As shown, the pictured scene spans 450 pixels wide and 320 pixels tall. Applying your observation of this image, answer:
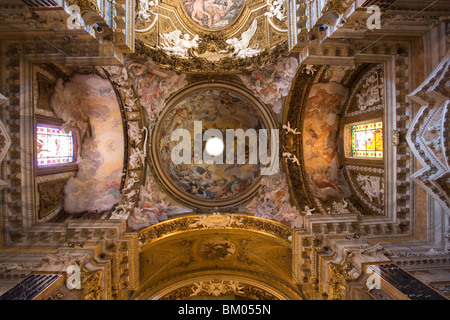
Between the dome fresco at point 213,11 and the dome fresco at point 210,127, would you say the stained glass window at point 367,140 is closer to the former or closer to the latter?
the dome fresco at point 210,127

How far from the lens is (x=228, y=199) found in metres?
13.1

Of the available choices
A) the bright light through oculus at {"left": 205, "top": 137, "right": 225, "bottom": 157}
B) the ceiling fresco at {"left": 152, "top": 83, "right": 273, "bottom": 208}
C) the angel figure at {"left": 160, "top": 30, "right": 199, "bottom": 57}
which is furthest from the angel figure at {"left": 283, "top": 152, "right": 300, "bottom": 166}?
the angel figure at {"left": 160, "top": 30, "right": 199, "bottom": 57}

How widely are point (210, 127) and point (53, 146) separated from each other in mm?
6994

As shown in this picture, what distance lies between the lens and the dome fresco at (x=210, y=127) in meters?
13.2

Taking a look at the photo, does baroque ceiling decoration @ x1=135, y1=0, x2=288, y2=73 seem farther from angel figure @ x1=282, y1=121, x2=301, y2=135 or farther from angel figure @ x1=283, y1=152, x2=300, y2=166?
angel figure @ x1=283, y1=152, x2=300, y2=166

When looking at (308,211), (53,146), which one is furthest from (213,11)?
(308,211)

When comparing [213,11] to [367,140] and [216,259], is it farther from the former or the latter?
[216,259]

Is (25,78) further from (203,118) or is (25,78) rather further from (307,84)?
Result: (307,84)

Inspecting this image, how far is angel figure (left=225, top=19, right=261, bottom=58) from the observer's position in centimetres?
1210

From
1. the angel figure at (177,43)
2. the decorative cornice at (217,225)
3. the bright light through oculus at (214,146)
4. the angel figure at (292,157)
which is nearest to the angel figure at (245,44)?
the angel figure at (177,43)

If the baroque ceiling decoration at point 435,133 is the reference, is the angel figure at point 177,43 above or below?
above

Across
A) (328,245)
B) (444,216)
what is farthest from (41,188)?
(444,216)

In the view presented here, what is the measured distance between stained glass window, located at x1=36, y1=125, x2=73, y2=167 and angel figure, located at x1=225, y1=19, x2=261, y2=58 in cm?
824

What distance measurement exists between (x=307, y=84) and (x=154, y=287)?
36.9ft
